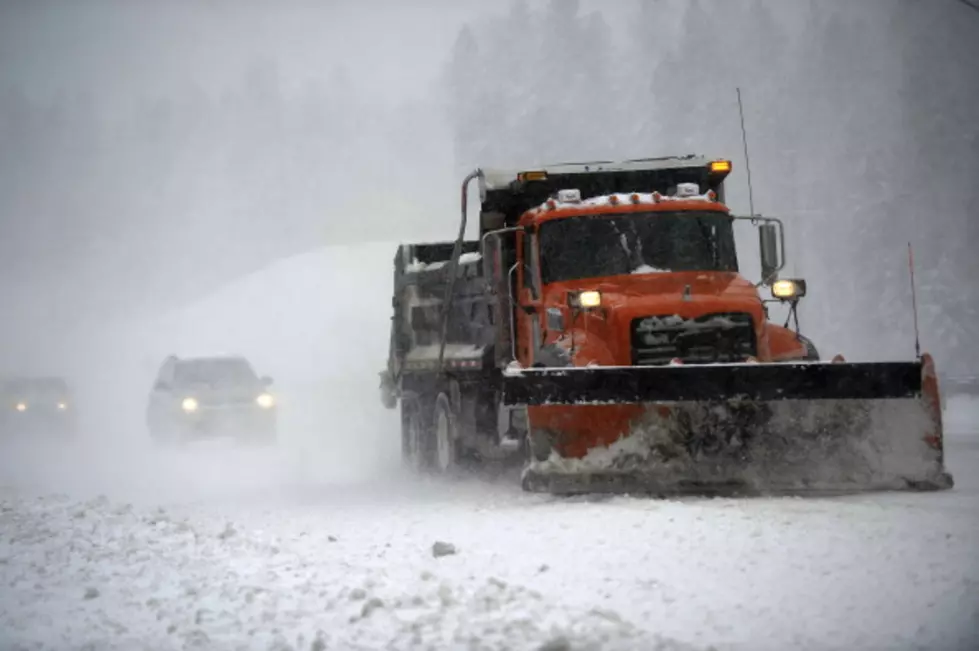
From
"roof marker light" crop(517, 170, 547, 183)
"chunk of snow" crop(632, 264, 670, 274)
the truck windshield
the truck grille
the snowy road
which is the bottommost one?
the snowy road

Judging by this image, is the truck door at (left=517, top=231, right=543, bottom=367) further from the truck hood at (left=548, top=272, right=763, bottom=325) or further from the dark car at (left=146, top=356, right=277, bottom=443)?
the dark car at (left=146, top=356, right=277, bottom=443)

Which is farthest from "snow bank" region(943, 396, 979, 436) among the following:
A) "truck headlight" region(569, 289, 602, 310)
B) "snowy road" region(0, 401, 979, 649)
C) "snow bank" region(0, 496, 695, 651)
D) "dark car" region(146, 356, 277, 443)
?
"snow bank" region(0, 496, 695, 651)

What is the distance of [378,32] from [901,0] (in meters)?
93.7

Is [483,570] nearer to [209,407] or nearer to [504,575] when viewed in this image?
[504,575]

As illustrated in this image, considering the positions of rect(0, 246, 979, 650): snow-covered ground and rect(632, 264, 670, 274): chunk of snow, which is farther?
rect(632, 264, 670, 274): chunk of snow

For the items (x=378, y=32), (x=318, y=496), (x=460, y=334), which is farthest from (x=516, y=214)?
(x=378, y=32)

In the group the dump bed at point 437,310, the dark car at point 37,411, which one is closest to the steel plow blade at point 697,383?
the dump bed at point 437,310

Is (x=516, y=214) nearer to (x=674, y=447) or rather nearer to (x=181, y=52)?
(x=674, y=447)

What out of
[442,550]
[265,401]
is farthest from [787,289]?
[265,401]

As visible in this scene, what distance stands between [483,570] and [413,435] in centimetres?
741

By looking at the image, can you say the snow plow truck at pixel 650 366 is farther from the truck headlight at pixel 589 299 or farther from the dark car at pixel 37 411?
the dark car at pixel 37 411

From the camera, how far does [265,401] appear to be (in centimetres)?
1814

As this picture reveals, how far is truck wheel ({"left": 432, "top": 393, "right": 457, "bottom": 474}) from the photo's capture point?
11.5 m

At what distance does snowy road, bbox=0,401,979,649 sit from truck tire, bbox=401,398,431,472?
3309 millimetres
